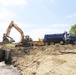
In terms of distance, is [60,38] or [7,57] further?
[60,38]

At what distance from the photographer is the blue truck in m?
42.3

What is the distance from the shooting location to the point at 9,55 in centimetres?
3588

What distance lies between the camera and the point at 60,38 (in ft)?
142

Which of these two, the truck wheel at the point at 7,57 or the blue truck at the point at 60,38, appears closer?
the truck wheel at the point at 7,57

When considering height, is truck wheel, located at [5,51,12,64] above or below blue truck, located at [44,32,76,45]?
below

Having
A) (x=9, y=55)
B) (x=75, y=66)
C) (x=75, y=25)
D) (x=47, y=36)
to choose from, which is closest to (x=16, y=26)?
(x=47, y=36)

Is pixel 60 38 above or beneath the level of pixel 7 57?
above

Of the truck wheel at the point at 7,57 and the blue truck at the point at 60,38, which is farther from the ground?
the blue truck at the point at 60,38

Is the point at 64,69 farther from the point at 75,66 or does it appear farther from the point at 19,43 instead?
the point at 19,43

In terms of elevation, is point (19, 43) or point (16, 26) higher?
point (16, 26)

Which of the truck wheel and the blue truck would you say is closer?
the truck wheel

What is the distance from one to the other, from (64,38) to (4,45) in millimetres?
14528

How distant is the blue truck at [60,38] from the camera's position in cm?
4231

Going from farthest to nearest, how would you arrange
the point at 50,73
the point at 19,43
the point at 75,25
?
the point at 75,25 → the point at 19,43 → the point at 50,73
